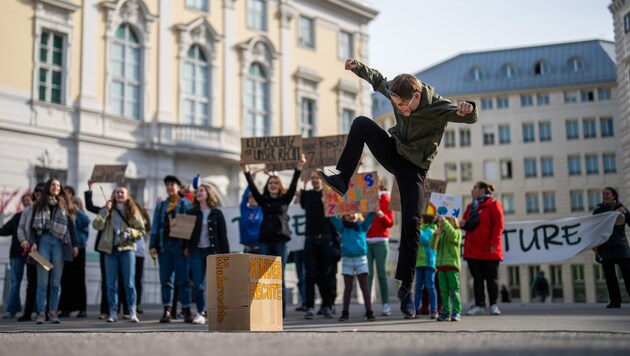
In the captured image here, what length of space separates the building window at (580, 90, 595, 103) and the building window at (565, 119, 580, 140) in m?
1.95

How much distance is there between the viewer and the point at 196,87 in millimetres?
33531

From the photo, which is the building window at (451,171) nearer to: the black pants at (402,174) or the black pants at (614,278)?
the black pants at (614,278)

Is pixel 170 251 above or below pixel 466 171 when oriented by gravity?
below

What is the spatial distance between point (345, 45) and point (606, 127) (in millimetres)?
36054

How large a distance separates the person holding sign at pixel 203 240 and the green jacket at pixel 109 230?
2.48 ft

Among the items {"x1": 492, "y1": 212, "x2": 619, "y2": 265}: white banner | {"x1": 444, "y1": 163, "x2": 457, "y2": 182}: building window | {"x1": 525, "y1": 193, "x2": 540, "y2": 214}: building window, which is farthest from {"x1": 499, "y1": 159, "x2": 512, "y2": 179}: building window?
{"x1": 492, "y1": 212, "x2": 619, "y2": 265}: white banner

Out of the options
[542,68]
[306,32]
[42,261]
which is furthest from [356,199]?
[542,68]

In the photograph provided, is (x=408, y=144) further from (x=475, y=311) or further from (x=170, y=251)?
(x=475, y=311)

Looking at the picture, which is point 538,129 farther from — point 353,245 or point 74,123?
point 353,245

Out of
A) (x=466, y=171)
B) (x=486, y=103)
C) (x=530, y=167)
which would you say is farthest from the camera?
(x=486, y=103)

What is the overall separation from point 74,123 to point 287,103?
10.7 m

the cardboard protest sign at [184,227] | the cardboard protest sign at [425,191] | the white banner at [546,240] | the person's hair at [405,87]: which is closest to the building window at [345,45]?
the white banner at [546,240]

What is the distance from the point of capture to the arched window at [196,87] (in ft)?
109

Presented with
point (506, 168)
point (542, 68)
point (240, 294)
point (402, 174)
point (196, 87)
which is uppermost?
point (542, 68)
